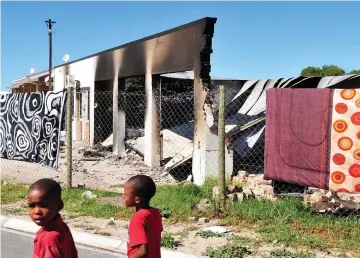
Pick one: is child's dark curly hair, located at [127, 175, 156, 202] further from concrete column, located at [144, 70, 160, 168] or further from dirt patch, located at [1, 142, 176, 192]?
concrete column, located at [144, 70, 160, 168]

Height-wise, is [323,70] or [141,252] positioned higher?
[323,70]

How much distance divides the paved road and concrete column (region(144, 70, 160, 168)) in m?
6.64

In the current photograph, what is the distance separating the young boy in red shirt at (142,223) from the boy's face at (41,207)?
54 cm

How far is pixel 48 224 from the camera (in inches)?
93.4

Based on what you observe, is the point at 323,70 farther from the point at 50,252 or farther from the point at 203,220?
the point at 50,252

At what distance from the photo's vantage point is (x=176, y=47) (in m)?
10.5

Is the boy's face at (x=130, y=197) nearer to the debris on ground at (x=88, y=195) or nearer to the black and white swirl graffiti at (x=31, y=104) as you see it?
the debris on ground at (x=88, y=195)

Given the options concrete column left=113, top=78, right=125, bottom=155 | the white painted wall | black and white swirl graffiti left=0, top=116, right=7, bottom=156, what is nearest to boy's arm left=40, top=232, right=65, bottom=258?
black and white swirl graffiti left=0, top=116, right=7, bottom=156

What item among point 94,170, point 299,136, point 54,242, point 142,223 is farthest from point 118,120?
point 54,242

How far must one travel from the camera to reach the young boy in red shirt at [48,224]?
7.50 feet

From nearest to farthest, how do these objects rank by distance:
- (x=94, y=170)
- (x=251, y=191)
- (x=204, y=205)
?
1. (x=204, y=205)
2. (x=251, y=191)
3. (x=94, y=170)

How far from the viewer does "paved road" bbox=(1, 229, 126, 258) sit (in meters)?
5.00

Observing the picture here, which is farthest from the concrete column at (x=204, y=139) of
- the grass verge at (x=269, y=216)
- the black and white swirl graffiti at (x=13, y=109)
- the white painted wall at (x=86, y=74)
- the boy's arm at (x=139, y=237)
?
the white painted wall at (x=86, y=74)

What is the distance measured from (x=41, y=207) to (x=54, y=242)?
0.23 m
